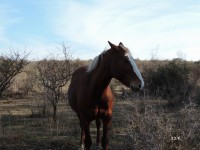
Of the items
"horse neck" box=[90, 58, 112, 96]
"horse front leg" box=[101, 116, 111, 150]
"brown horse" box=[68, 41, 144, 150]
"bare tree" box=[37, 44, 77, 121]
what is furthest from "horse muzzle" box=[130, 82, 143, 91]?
"bare tree" box=[37, 44, 77, 121]

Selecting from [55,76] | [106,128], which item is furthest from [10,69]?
[106,128]

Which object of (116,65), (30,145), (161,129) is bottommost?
(30,145)

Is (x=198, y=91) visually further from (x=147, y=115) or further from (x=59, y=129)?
(x=147, y=115)

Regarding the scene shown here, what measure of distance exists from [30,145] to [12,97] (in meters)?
9.99

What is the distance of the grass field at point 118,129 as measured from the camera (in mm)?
5841

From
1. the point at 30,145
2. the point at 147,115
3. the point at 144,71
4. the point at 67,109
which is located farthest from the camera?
the point at 144,71

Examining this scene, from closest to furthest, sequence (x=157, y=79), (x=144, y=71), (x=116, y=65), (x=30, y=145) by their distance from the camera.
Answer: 1. (x=116, y=65)
2. (x=30, y=145)
3. (x=157, y=79)
4. (x=144, y=71)

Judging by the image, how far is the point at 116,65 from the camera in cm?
562

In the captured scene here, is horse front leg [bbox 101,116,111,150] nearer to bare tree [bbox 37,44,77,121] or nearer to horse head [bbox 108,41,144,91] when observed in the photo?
horse head [bbox 108,41,144,91]

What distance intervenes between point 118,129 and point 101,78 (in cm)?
326

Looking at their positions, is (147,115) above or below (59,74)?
below

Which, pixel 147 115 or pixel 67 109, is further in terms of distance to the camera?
pixel 67 109

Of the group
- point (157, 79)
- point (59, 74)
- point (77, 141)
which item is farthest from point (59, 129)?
point (157, 79)

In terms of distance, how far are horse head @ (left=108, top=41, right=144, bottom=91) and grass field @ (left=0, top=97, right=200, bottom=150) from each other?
3.00 ft
